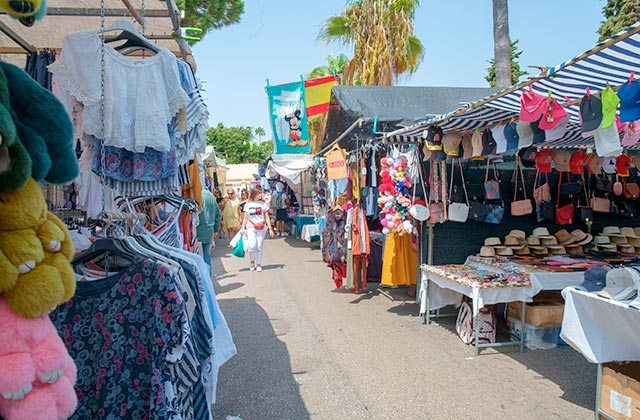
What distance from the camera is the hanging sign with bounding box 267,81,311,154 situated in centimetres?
1030

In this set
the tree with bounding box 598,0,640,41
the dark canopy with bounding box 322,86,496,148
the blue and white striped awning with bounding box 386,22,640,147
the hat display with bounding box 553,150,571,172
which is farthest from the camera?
the tree with bounding box 598,0,640,41

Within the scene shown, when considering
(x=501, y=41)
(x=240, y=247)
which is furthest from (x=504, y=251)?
(x=501, y=41)

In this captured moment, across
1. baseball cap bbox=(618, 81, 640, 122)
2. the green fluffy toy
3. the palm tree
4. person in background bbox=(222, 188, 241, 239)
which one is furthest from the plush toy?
the palm tree

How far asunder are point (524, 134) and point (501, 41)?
5.72m

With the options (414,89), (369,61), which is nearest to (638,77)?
(414,89)

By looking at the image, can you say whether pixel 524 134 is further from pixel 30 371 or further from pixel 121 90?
pixel 30 371

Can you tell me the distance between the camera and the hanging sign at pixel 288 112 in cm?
1030

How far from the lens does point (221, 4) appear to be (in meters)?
14.6

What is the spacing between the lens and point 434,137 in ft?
17.5

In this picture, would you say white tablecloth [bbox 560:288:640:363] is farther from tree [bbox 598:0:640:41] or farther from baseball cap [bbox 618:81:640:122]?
tree [bbox 598:0:640:41]

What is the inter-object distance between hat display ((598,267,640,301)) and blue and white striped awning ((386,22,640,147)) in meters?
1.39

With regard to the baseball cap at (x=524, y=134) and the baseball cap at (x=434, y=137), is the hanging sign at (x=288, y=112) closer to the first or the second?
the baseball cap at (x=434, y=137)

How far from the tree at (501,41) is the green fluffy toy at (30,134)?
9.42 m

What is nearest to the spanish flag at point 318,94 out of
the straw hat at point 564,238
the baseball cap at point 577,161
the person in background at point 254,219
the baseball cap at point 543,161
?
the person in background at point 254,219
